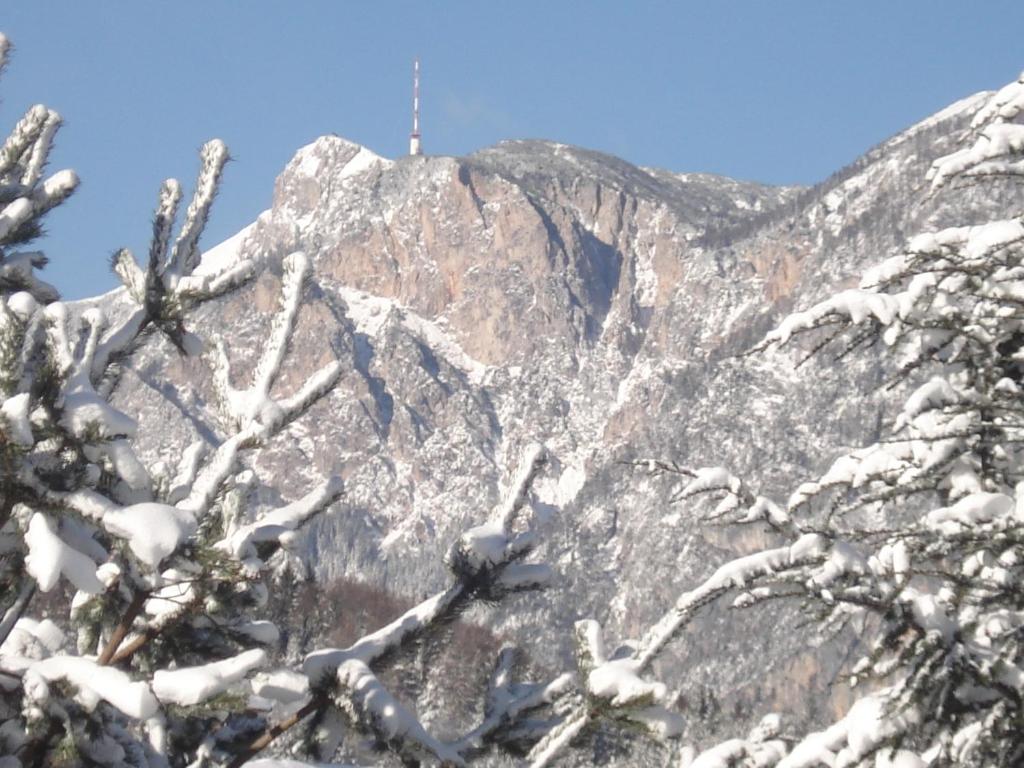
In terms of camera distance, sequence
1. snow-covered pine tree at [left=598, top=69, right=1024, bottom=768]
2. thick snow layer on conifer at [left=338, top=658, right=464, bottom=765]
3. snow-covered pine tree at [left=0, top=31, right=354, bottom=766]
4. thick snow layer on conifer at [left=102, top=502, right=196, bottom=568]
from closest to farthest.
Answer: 1. thick snow layer on conifer at [left=102, top=502, right=196, bottom=568]
2. snow-covered pine tree at [left=0, top=31, right=354, bottom=766]
3. thick snow layer on conifer at [left=338, top=658, right=464, bottom=765]
4. snow-covered pine tree at [left=598, top=69, right=1024, bottom=768]

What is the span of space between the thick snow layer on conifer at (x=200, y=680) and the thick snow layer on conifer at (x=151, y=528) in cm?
30

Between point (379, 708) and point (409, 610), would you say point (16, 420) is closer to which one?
point (379, 708)

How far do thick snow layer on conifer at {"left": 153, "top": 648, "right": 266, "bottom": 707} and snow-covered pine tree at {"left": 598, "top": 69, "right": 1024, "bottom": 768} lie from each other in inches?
51.8

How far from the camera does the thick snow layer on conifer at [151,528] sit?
9.66ft

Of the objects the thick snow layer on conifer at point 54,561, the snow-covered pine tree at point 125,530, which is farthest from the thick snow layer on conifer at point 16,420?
the thick snow layer on conifer at point 54,561

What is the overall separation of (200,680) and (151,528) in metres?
0.39

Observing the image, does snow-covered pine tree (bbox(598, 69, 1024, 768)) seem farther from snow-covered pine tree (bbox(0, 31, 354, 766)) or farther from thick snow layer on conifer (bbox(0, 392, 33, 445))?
thick snow layer on conifer (bbox(0, 392, 33, 445))

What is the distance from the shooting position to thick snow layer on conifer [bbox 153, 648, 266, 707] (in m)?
3.13

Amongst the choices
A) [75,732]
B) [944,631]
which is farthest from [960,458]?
[75,732]

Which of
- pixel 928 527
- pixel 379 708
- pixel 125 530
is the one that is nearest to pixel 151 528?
pixel 125 530

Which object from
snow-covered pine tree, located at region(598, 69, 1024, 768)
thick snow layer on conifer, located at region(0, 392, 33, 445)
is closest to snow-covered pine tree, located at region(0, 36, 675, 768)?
thick snow layer on conifer, located at region(0, 392, 33, 445)

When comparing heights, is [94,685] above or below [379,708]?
above

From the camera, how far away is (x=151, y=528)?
297cm

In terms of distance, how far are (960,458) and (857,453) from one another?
0.40 meters
